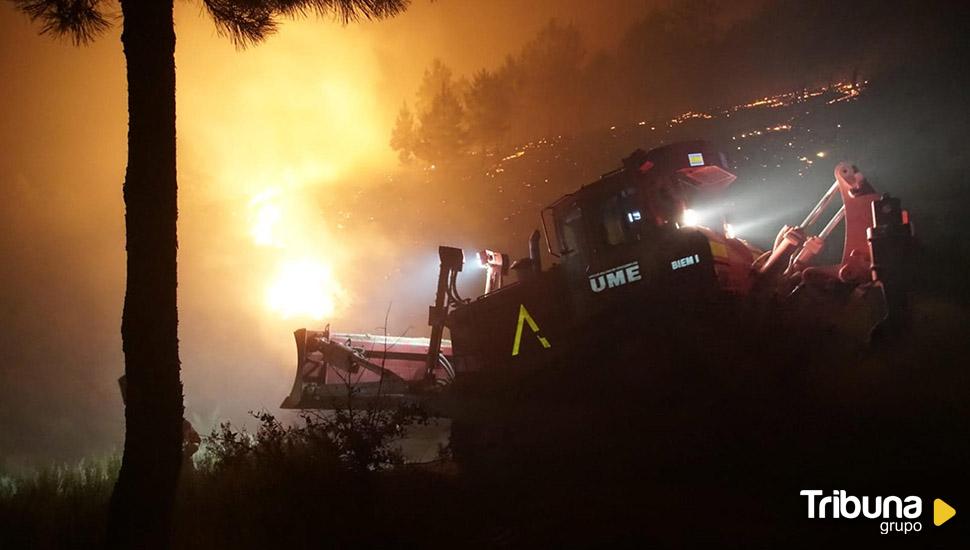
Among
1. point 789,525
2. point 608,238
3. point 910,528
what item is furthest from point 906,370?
point 608,238

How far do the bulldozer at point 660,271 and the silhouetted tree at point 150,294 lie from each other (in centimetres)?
246

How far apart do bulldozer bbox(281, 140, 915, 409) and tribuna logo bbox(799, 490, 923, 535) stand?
1.87 metres

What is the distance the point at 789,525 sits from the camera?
4590mm

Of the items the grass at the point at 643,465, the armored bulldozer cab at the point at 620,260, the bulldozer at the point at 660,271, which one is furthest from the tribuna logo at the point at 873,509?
the armored bulldozer cab at the point at 620,260

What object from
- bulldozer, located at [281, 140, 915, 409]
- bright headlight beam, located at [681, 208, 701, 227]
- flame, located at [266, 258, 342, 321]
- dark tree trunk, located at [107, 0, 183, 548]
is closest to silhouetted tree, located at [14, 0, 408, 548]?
dark tree trunk, located at [107, 0, 183, 548]

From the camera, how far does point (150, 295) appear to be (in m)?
3.76

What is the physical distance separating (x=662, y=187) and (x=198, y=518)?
675 centimetres

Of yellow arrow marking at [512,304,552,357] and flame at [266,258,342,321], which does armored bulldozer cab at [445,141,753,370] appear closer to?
yellow arrow marking at [512,304,552,357]

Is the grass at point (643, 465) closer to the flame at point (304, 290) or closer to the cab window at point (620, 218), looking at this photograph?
the cab window at point (620, 218)

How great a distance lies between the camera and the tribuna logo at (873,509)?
14.7ft

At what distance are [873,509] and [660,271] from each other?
11.2 ft

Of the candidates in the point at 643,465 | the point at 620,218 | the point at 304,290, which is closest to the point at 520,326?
the point at 620,218

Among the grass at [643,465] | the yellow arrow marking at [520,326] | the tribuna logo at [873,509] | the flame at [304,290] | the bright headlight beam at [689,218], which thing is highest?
the flame at [304,290]

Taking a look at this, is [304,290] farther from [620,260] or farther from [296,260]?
[620,260]
